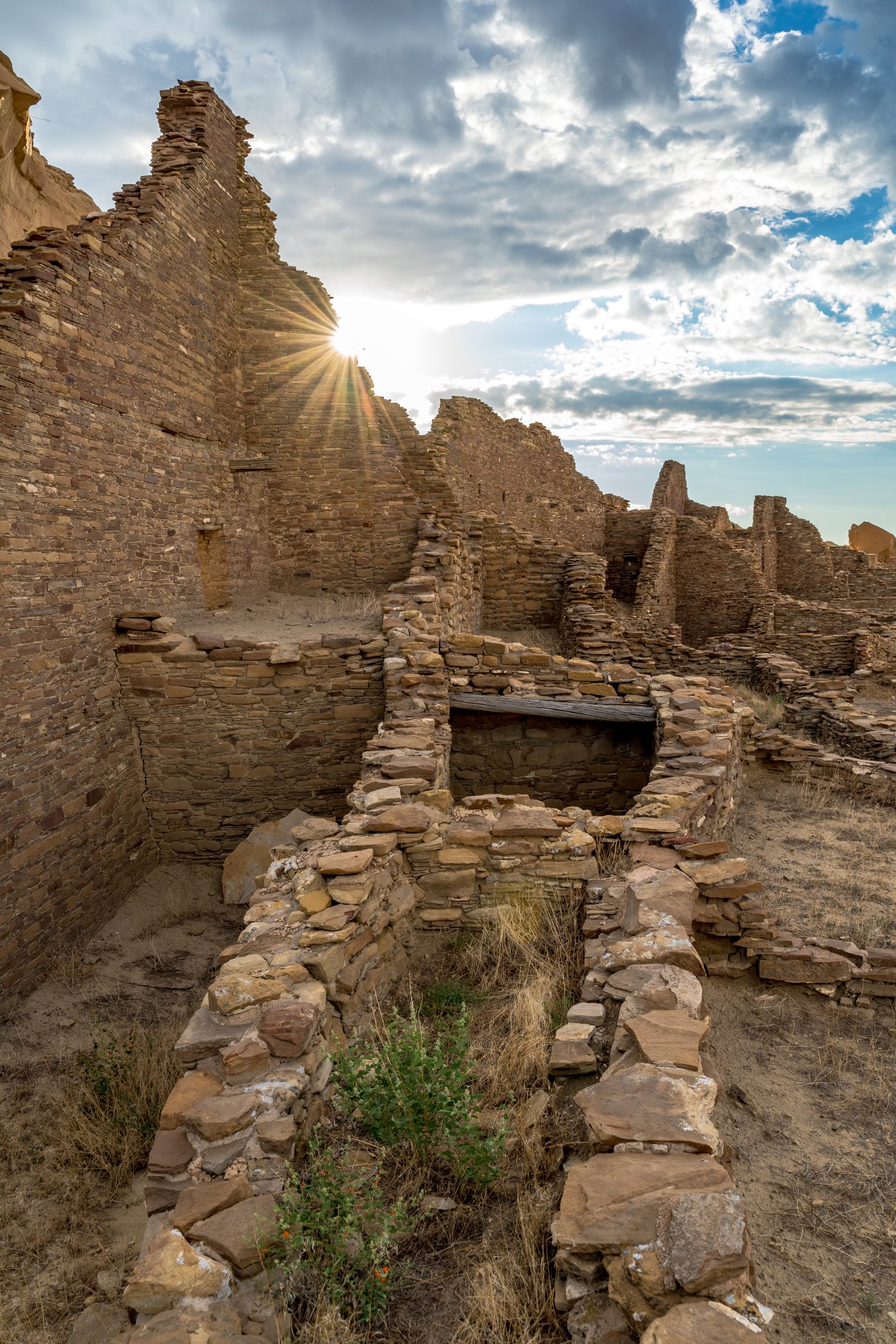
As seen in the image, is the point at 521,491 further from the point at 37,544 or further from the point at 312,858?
the point at 312,858

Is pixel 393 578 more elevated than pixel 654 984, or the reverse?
pixel 393 578

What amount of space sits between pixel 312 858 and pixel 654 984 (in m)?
2.25

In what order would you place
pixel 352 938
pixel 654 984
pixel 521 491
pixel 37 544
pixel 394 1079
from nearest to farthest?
pixel 394 1079 < pixel 654 984 < pixel 352 938 < pixel 37 544 < pixel 521 491

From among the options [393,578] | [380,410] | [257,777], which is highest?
[380,410]

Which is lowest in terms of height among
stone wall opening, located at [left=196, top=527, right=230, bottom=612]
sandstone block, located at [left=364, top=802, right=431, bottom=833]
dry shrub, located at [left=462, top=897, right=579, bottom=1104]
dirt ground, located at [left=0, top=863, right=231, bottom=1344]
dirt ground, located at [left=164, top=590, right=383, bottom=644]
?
dirt ground, located at [left=0, top=863, right=231, bottom=1344]

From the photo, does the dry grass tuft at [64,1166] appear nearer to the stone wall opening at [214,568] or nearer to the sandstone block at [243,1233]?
the sandstone block at [243,1233]

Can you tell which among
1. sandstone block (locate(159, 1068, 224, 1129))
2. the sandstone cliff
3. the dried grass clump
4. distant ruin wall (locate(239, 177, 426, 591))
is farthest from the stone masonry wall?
the dried grass clump

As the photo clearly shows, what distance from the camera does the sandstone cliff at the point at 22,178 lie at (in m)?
9.41

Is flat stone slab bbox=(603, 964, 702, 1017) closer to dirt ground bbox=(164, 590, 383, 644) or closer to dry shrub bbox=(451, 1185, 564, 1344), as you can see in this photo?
dry shrub bbox=(451, 1185, 564, 1344)

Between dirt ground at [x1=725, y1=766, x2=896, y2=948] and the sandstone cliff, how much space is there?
11345mm

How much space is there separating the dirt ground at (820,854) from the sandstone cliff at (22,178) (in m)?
11.3

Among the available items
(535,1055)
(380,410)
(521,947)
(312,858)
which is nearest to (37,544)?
(312,858)

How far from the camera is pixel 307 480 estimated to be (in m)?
12.0

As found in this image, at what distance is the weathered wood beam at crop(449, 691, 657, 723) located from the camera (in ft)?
26.1
